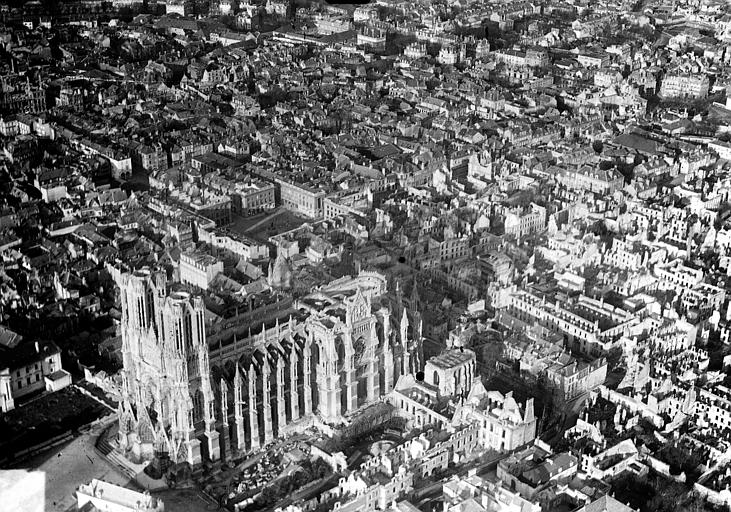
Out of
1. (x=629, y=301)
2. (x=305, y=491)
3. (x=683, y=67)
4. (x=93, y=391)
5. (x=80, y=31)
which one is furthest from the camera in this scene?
(x=80, y=31)

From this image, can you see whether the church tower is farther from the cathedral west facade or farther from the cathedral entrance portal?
the cathedral entrance portal

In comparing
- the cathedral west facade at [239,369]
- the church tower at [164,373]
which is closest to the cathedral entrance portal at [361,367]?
the cathedral west facade at [239,369]

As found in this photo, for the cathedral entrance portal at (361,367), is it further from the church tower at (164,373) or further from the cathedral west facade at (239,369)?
the church tower at (164,373)

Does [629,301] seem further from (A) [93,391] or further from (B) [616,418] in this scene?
(A) [93,391]

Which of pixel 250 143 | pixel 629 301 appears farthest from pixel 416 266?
pixel 250 143

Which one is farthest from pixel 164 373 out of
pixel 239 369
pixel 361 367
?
pixel 361 367

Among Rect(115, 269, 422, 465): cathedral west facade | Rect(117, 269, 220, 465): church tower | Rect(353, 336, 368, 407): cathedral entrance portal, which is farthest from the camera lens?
Rect(353, 336, 368, 407): cathedral entrance portal

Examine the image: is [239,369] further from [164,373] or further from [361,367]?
[361,367]

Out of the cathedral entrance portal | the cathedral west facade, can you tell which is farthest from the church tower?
the cathedral entrance portal

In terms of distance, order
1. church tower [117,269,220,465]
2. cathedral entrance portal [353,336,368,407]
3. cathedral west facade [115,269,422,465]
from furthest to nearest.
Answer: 1. cathedral entrance portal [353,336,368,407]
2. cathedral west facade [115,269,422,465]
3. church tower [117,269,220,465]
